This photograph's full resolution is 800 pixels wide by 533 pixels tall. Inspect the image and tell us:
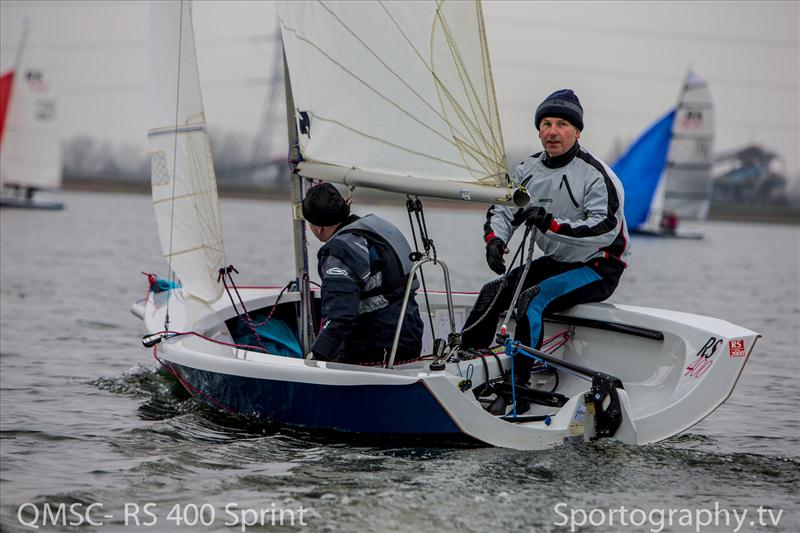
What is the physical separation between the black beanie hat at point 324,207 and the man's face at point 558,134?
113 cm

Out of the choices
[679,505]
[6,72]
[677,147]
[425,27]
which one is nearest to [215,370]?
[425,27]

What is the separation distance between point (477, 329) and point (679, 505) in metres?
1.62

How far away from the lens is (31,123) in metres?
33.7

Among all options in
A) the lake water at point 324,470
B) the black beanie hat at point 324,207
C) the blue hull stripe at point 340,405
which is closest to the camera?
the lake water at point 324,470

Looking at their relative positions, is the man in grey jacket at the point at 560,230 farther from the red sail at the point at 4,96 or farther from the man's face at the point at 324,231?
the red sail at the point at 4,96

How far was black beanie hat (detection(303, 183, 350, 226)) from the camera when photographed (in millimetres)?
4922

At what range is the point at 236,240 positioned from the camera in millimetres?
25156

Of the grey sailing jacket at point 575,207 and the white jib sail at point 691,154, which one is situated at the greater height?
the white jib sail at point 691,154

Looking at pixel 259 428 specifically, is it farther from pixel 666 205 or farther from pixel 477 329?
pixel 666 205

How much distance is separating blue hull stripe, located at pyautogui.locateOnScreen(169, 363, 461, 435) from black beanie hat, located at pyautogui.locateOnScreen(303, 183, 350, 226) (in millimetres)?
806

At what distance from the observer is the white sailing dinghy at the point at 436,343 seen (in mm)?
4758

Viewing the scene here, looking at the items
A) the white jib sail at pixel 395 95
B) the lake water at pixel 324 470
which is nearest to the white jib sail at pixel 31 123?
the lake water at pixel 324 470

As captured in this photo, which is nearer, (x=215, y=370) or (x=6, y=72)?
(x=215, y=370)

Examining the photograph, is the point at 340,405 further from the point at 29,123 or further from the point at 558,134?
the point at 29,123
